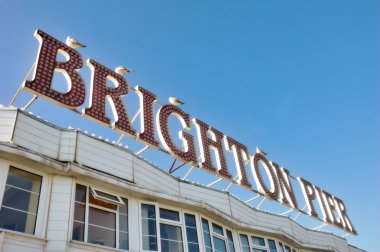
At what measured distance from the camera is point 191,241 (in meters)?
13.9

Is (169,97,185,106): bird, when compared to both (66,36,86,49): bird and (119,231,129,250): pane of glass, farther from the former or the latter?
(119,231,129,250): pane of glass

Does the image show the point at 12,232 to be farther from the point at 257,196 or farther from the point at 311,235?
the point at 311,235

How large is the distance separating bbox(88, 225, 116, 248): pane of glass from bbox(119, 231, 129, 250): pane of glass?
208mm

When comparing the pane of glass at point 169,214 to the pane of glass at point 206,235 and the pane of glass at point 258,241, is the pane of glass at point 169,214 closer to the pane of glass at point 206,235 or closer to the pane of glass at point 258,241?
the pane of glass at point 206,235

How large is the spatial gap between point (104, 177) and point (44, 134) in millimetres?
2053

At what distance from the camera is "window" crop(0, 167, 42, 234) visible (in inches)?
402

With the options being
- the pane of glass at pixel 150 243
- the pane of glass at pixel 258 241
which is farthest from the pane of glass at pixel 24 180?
the pane of glass at pixel 258 241

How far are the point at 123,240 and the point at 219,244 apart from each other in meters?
4.32

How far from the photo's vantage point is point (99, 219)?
39.2 ft

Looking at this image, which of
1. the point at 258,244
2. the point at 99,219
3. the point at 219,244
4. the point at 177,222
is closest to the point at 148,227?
the point at 177,222

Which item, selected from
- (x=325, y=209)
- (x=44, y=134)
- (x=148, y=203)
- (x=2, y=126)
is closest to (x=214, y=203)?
(x=148, y=203)

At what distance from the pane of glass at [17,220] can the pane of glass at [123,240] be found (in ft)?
Answer: 8.33

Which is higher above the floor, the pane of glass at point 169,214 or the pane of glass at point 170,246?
the pane of glass at point 169,214

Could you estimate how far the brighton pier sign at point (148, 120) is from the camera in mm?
14375
